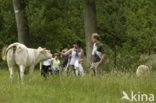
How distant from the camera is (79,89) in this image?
9258mm

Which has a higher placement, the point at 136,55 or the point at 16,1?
the point at 16,1

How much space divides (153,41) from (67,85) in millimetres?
11737

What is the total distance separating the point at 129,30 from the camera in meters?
21.3

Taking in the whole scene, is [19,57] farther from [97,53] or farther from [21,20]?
[21,20]

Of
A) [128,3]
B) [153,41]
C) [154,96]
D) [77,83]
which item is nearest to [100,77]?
[77,83]

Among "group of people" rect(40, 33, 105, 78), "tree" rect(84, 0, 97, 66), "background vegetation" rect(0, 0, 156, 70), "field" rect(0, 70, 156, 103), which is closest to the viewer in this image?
"field" rect(0, 70, 156, 103)

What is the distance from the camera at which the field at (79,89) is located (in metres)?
7.44

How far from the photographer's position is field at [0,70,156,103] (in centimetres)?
744

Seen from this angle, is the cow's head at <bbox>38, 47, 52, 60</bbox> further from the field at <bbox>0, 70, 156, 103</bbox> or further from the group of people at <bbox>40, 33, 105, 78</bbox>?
the field at <bbox>0, 70, 156, 103</bbox>

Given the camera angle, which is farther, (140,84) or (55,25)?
(55,25)

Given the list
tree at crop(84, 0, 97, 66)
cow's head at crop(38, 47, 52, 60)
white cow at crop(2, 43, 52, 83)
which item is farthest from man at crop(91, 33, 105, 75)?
tree at crop(84, 0, 97, 66)

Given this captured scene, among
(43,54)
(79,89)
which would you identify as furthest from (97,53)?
(43,54)

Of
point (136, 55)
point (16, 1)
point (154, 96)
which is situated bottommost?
point (136, 55)

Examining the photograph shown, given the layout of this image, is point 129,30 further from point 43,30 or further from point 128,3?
point 43,30
